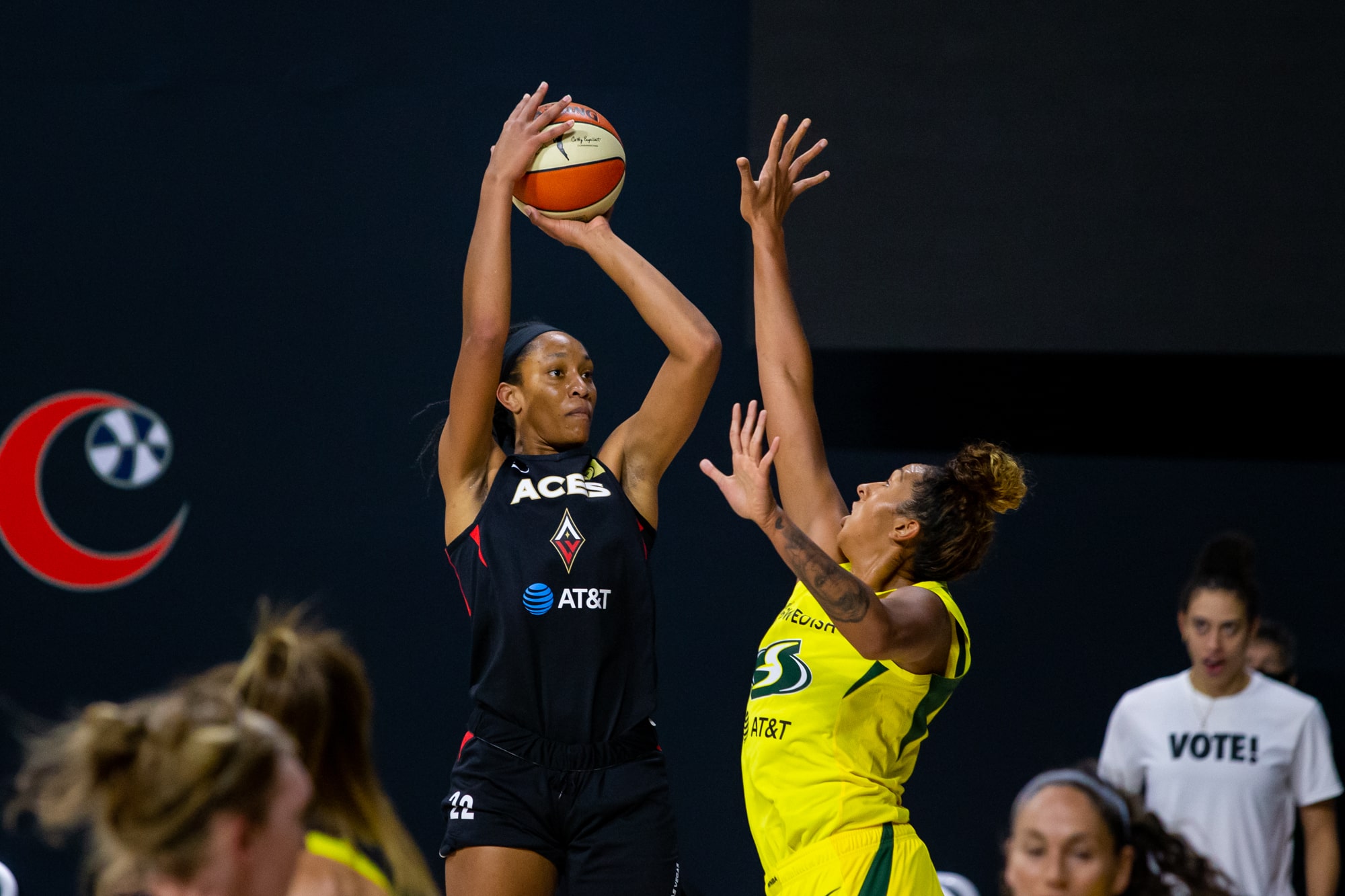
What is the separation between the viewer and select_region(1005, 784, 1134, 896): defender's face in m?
2.07

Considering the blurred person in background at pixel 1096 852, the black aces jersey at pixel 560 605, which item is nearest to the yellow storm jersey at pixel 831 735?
the black aces jersey at pixel 560 605

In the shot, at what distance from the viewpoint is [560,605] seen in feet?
10.2

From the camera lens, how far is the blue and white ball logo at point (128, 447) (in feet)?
17.2

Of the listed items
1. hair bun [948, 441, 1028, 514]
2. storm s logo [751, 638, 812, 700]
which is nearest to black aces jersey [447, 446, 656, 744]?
storm s logo [751, 638, 812, 700]

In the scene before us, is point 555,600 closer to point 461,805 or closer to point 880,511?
point 461,805

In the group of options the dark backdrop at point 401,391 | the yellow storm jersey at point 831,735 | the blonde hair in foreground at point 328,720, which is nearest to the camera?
the blonde hair in foreground at point 328,720

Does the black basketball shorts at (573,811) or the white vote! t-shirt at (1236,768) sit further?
the white vote! t-shirt at (1236,768)

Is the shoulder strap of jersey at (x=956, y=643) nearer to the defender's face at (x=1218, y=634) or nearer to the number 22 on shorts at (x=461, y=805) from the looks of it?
the number 22 on shorts at (x=461, y=805)

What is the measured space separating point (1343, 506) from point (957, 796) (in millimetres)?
1709

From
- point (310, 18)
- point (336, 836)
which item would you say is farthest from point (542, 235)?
point (336, 836)

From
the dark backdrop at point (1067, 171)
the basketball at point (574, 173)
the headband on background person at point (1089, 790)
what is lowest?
the headband on background person at point (1089, 790)

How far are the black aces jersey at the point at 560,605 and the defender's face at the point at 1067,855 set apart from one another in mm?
1175

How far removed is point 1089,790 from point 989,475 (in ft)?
3.17

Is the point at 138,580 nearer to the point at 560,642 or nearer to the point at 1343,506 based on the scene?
the point at 560,642
